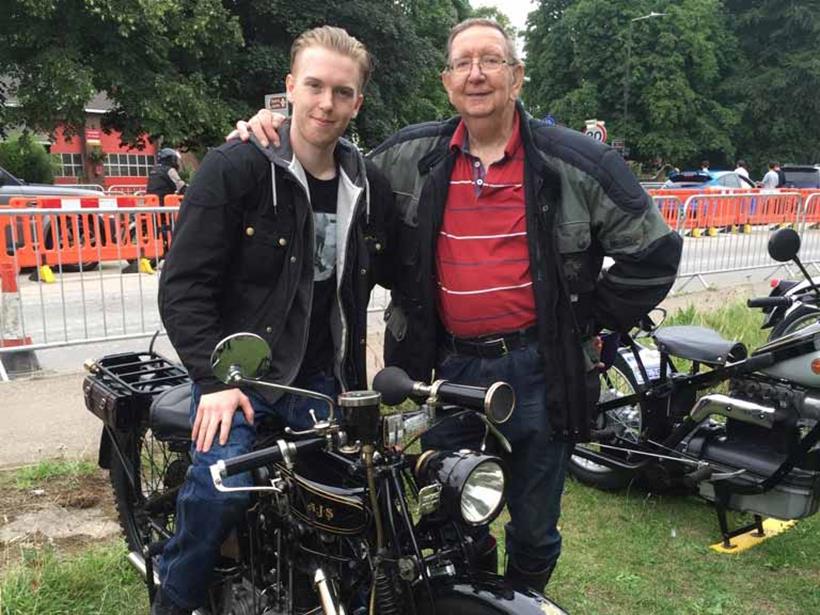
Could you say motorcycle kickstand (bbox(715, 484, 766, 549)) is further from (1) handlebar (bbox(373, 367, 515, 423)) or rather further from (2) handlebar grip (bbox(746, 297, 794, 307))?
(1) handlebar (bbox(373, 367, 515, 423))

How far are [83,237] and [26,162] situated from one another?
23.5 m

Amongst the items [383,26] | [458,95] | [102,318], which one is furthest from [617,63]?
[458,95]

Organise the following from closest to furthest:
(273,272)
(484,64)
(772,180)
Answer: (273,272) → (484,64) → (772,180)

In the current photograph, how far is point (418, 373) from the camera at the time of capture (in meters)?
2.95

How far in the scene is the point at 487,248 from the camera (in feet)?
9.04

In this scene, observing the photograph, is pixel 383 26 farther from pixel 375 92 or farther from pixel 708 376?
pixel 708 376

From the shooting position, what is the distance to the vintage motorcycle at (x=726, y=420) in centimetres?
368

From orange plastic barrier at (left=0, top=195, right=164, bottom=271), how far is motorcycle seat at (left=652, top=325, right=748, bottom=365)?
5.01 m

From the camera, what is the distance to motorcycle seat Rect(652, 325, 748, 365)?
3.96 m

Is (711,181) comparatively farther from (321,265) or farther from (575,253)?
(321,265)

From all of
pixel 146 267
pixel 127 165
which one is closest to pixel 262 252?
pixel 146 267

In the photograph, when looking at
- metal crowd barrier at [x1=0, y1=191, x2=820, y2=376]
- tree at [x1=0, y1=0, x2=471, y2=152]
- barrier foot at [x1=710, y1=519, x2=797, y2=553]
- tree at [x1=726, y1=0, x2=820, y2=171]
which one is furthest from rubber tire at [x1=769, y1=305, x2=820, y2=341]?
tree at [x1=726, y1=0, x2=820, y2=171]

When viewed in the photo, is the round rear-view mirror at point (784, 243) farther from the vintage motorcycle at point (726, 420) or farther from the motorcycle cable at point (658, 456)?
the motorcycle cable at point (658, 456)

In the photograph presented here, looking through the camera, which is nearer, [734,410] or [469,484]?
[469,484]
